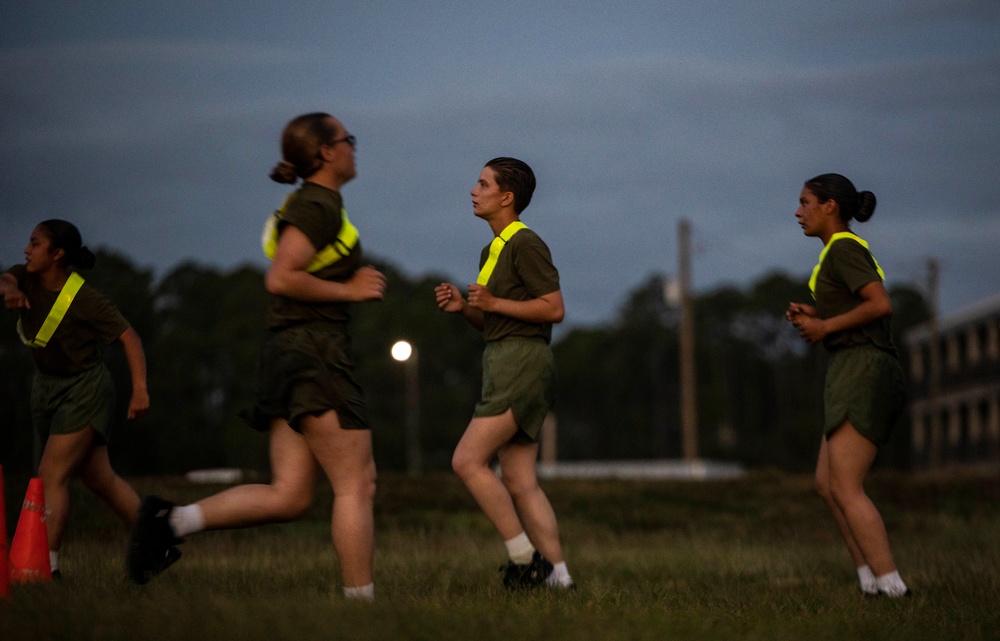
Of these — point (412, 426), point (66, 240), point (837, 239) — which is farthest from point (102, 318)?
point (412, 426)

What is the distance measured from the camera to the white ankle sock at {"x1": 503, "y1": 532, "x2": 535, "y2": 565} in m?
7.20

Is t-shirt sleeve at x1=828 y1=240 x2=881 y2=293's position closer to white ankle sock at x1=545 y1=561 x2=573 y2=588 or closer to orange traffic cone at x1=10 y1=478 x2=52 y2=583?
white ankle sock at x1=545 y1=561 x2=573 y2=588

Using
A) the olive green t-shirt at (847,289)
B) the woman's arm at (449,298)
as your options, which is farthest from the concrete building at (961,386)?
the woman's arm at (449,298)

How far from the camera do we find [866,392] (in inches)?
299

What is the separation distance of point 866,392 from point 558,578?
1.96 m

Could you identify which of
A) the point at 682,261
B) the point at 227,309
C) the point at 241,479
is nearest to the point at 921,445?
the point at 682,261

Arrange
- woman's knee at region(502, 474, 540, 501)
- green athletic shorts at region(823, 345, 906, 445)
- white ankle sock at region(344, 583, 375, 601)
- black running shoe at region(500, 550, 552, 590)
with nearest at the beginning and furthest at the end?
1. white ankle sock at region(344, 583, 375, 601)
2. black running shoe at region(500, 550, 552, 590)
3. woman's knee at region(502, 474, 540, 501)
4. green athletic shorts at region(823, 345, 906, 445)

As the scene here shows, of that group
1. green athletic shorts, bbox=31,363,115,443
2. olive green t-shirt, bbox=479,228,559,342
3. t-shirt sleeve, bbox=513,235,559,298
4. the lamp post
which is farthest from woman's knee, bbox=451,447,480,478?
the lamp post

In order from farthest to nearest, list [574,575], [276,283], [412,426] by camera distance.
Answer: [412,426] < [574,575] < [276,283]

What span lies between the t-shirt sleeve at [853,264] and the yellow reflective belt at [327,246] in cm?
294

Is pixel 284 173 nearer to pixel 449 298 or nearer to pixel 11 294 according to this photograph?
pixel 449 298

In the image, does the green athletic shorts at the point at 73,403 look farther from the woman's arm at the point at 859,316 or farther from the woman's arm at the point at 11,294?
the woman's arm at the point at 859,316

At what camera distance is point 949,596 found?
754 centimetres

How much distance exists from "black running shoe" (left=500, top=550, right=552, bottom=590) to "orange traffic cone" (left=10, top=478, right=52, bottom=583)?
2.27 m
